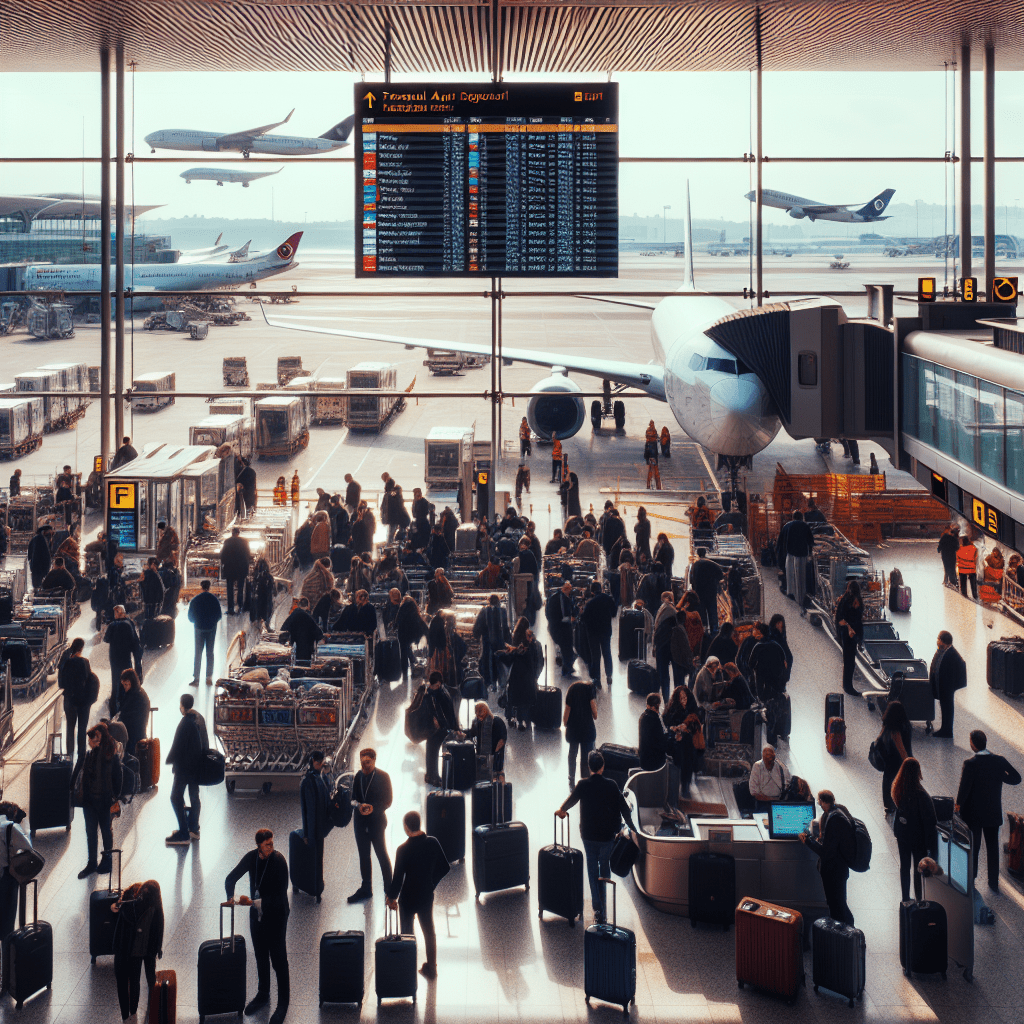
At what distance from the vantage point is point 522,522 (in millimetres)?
22625

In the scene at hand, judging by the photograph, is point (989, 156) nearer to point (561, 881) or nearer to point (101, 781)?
point (561, 881)

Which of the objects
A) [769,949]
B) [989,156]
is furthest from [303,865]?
[989,156]

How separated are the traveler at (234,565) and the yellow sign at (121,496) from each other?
267cm

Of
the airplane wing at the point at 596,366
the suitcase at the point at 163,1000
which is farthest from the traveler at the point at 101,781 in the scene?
the airplane wing at the point at 596,366

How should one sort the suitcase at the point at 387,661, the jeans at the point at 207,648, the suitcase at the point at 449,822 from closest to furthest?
the suitcase at the point at 449,822 → the suitcase at the point at 387,661 → the jeans at the point at 207,648

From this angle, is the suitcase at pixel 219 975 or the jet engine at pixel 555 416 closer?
the suitcase at pixel 219 975

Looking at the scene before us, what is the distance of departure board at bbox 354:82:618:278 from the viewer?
19438mm

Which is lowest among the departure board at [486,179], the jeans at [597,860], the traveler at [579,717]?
the jeans at [597,860]

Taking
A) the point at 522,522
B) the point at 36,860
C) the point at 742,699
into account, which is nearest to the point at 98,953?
the point at 36,860

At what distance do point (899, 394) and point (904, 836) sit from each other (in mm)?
7355

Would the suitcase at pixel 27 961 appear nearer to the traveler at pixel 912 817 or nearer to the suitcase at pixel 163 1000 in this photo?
the suitcase at pixel 163 1000

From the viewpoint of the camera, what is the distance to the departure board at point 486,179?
1944 centimetres

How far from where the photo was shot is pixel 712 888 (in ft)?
34.6

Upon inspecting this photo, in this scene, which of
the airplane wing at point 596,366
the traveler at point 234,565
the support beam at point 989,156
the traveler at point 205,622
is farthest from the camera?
the airplane wing at point 596,366
